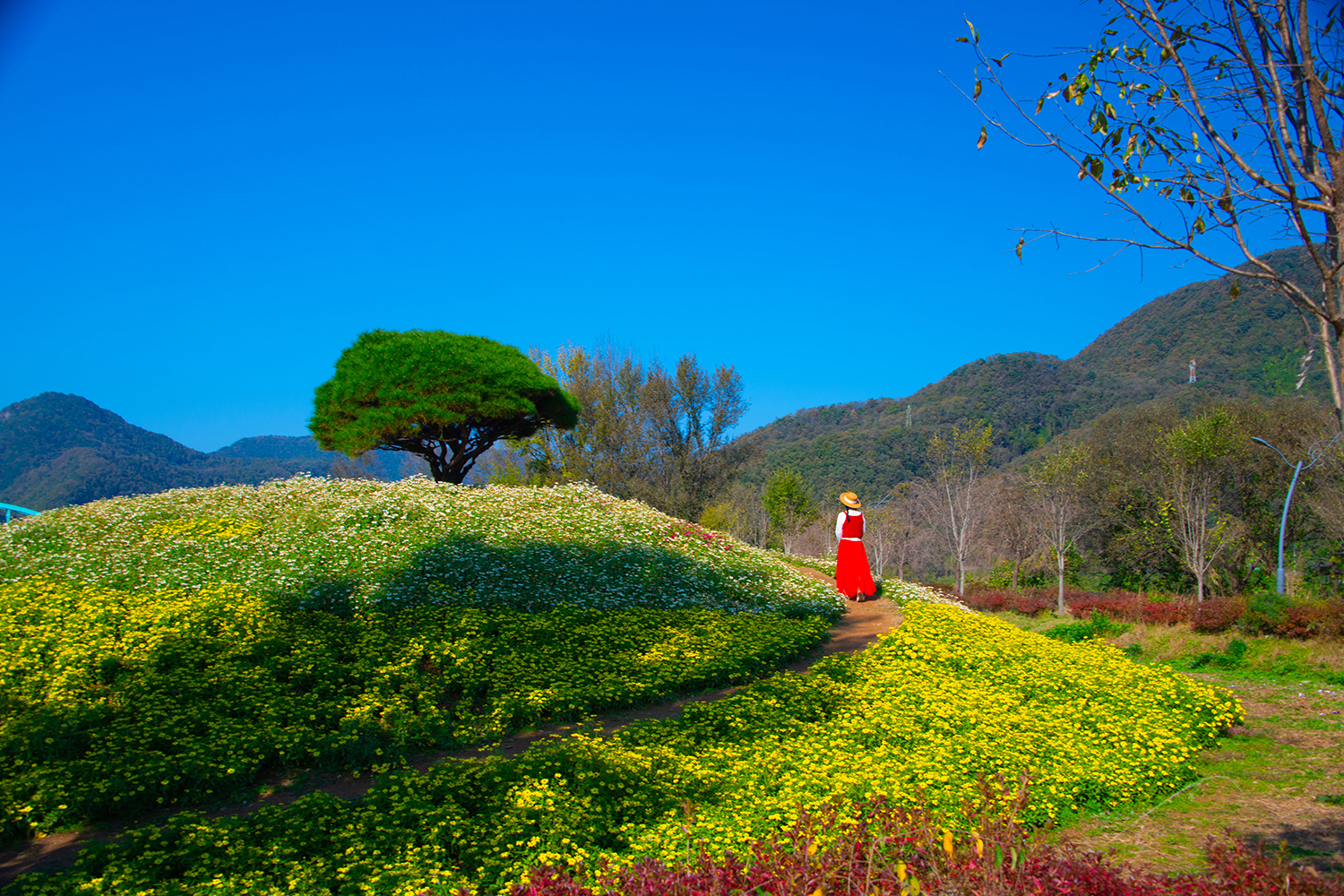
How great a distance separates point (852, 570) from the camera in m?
14.1

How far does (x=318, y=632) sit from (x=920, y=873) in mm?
6742

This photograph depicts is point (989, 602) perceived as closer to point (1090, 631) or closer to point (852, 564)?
point (1090, 631)

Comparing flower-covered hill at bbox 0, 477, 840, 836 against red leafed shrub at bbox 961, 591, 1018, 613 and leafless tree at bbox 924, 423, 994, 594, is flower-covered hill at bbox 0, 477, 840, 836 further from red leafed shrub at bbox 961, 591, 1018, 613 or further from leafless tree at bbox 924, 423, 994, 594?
leafless tree at bbox 924, 423, 994, 594

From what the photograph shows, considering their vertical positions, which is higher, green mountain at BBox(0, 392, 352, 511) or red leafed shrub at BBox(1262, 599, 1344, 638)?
green mountain at BBox(0, 392, 352, 511)

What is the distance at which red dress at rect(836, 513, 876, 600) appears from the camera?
13.9m

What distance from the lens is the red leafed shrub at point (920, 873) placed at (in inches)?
117

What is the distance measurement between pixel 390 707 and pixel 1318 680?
448 inches

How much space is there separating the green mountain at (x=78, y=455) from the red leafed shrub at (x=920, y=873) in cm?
3145

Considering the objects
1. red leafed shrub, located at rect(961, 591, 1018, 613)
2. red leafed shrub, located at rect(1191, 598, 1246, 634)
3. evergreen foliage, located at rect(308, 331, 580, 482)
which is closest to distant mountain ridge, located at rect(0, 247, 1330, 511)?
evergreen foliage, located at rect(308, 331, 580, 482)

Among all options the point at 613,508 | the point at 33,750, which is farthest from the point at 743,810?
the point at 613,508

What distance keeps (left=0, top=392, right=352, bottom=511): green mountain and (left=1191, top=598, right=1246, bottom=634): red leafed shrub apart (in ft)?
103

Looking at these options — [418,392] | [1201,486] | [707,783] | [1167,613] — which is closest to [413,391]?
[418,392]

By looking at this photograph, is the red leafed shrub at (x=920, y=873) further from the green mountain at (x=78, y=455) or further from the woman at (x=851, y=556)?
the green mountain at (x=78, y=455)

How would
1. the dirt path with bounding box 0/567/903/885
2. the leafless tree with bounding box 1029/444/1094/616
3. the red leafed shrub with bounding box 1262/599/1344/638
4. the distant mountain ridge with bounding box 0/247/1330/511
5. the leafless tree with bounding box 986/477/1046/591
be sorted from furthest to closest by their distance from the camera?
the distant mountain ridge with bounding box 0/247/1330/511 < the leafless tree with bounding box 986/477/1046/591 < the leafless tree with bounding box 1029/444/1094/616 < the red leafed shrub with bounding box 1262/599/1344/638 < the dirt path with bounding box 0/567/903/885
